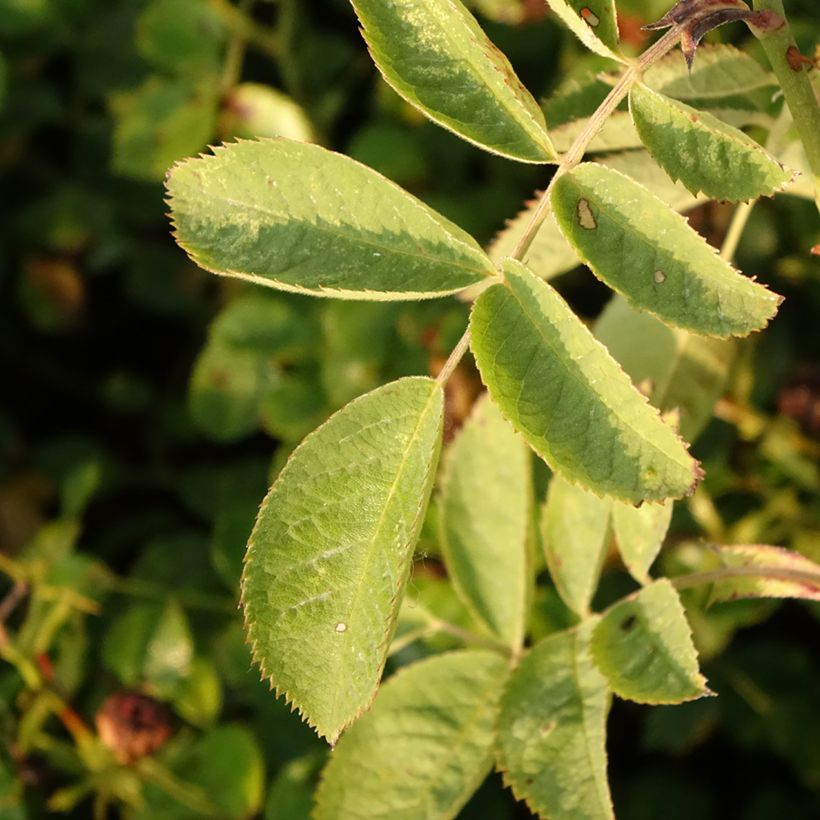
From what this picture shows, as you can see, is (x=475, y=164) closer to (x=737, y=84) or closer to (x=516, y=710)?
(x=737, y=84)

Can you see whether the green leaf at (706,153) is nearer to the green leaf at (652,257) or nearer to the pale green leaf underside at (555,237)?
the green leaf at (652,257)

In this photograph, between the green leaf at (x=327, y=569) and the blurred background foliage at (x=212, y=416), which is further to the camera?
the blurred background foliage at (x=212, y=416)

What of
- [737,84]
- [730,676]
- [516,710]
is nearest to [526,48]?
[737,84]

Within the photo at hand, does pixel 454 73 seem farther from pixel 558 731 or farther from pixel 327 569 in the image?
pixel 558 731

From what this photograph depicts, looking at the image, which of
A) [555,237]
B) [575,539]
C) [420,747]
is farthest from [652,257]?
[420,747]

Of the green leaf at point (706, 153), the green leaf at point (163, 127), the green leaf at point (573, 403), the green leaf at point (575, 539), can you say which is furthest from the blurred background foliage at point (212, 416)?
the green leaf at point (706, 153)

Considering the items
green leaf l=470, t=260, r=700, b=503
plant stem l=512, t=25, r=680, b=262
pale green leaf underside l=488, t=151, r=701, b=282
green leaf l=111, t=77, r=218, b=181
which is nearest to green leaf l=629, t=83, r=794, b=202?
plant stem l=512, t=25, r=680, b=262

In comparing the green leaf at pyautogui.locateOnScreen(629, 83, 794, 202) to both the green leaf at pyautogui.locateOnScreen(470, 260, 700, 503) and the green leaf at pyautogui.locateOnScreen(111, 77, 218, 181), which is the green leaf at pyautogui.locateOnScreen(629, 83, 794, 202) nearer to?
the green leaf at pyautogui.locateOnScreen(470, 260, 700, 503)
